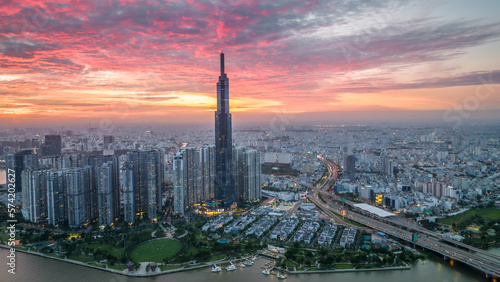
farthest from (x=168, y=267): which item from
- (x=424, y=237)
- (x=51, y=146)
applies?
(x=51, y=146)

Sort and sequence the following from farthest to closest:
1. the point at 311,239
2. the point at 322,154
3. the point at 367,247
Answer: the point at 322,154 → the point at 311,239 → the point at 367,247

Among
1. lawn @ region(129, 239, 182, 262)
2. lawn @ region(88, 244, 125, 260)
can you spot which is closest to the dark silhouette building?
lawn @ region(88, 244, 125, 260)

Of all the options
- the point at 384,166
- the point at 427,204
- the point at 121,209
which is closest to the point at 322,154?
the point at 384,166

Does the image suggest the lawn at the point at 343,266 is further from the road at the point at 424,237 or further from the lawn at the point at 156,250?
the lawn at the point at 156,250

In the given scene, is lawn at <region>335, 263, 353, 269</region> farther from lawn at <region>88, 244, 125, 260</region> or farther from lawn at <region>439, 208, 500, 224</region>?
lawn at <region>439, 208, 500, 224</region>

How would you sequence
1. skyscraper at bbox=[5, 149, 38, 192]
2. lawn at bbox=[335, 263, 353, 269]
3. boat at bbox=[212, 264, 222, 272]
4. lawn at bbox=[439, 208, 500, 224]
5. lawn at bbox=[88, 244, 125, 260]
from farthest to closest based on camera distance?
skyscraper at bbox=[5, 149, 38, 192] < lawn at bbox=[439, 208, 500, 224] < lawn at bbox=[88, 244, 125, 260] < lawn at bbox=[335, 263, 353, 269] < boat at bbox=[212, 264, 222, 272]

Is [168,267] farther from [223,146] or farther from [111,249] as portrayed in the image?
[223,146]

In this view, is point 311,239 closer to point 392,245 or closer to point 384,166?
point 392,245
